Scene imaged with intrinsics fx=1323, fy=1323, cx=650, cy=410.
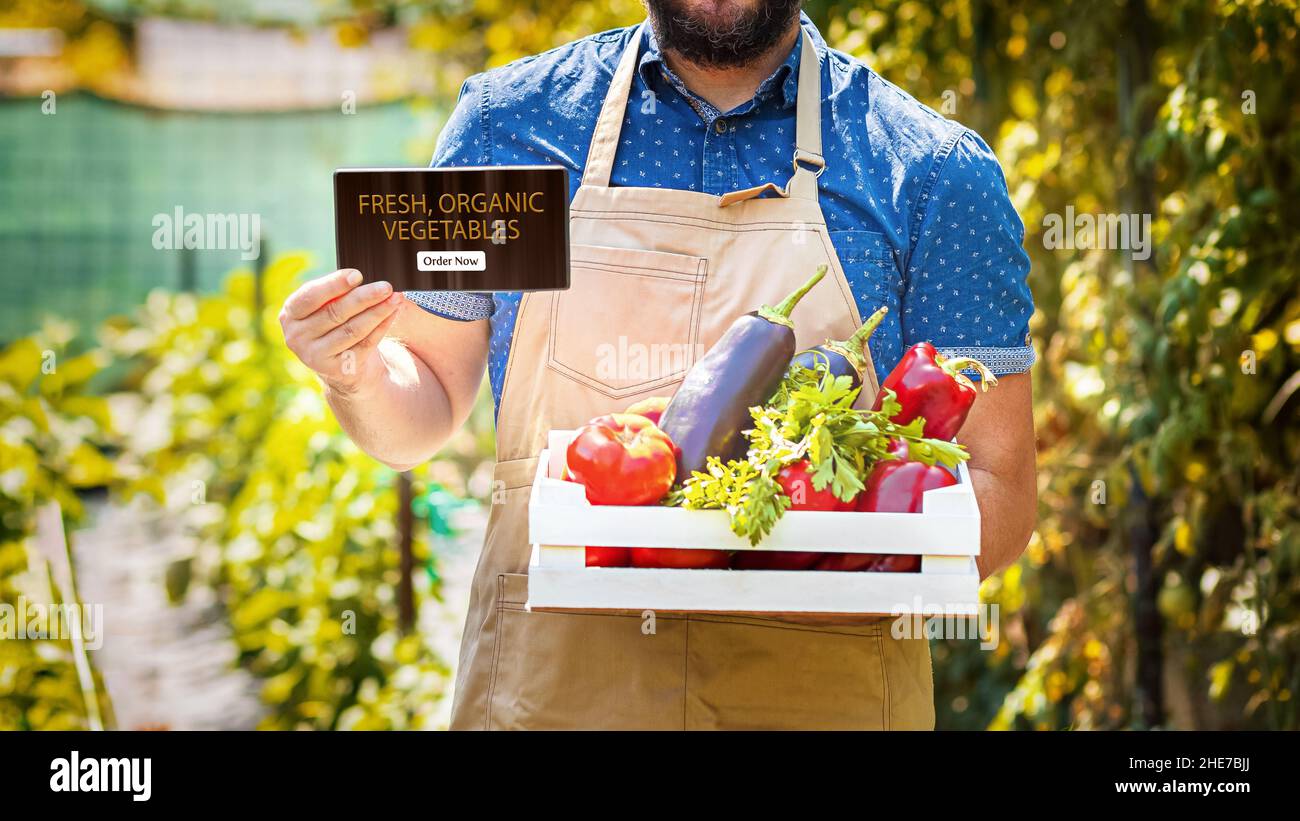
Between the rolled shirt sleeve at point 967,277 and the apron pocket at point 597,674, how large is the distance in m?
0.51

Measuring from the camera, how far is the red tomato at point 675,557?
4.46 feet

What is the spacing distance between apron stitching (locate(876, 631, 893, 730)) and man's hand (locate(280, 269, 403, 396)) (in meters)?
0.74

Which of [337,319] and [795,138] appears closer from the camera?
[337,319]

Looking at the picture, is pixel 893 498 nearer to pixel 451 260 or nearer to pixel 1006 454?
pixel 1006 454

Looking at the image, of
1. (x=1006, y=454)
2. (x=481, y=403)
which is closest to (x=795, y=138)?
(x=1006, y=454)

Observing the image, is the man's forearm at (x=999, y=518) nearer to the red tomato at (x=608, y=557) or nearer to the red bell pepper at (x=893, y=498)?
the red bell pepper at (x=893, y=498)

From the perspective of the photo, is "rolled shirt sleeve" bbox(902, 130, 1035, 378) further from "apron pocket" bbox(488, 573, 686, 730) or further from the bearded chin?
"apron pocket" bbox(488, 573, 686, 730)

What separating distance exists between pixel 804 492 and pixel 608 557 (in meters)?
0.21

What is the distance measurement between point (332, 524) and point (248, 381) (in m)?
0.70

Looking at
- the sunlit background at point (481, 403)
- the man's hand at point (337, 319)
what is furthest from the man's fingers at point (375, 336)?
the sunlit background at point (481, 403)

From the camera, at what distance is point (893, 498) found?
4.53 feet
